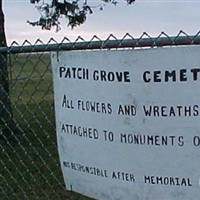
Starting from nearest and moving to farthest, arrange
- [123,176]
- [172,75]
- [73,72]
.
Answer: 1. [172,75]
2. [123,176]
3. [73,72]

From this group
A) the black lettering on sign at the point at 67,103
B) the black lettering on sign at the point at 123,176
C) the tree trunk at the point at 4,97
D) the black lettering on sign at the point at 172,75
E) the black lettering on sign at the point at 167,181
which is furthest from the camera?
the tree trunk at the point at 4,97

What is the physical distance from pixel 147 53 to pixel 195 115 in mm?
405

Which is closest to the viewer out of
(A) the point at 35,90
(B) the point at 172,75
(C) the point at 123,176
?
(B) the point at 172,75

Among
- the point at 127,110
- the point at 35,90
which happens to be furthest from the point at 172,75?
the point at 35,90

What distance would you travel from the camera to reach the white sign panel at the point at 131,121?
2637mm

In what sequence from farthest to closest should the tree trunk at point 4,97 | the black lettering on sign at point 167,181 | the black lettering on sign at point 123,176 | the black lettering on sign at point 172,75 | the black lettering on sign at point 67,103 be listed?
the tree trunk at point 4,97
the black lettering on sign at point 67,103
the black lettering on sign at point 123,176
the black lettering on sign at point 167,181
the black lettering on sign at point 172,75

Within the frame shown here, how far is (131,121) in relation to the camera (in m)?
2.79

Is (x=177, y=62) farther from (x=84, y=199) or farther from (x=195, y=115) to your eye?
(x=84, y=199)

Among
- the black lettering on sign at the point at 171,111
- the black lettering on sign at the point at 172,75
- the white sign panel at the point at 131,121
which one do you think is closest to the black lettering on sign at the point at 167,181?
the white sign panel at the point at 131,121

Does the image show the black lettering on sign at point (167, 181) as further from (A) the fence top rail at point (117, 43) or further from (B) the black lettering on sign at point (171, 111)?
(A) the fence top rail at point (117, 43)

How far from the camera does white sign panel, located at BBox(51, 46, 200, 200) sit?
2.64 meters

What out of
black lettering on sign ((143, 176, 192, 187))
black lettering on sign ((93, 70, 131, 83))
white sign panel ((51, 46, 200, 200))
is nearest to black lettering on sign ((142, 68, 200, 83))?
white sign panel ((51, 46, 200, 200))

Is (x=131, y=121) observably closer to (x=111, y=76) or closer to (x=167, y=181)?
(x=111, y=76)

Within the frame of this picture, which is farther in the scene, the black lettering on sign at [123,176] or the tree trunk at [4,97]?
the tree trunk at [4,97]
